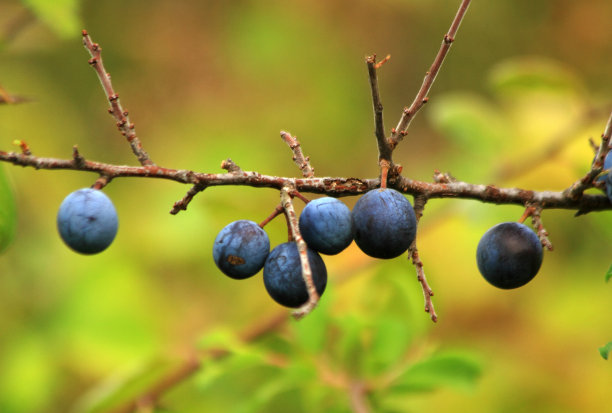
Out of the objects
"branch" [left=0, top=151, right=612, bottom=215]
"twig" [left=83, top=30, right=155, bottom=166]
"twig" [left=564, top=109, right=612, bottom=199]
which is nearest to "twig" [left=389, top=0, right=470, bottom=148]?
"branch" [left=0, top=151, right=612, bottom=215]

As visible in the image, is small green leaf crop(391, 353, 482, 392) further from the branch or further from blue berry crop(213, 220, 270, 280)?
blue berry crop(213, 220, 270, 280)

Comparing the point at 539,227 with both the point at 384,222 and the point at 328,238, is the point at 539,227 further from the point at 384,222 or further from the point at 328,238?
the point at 328,238

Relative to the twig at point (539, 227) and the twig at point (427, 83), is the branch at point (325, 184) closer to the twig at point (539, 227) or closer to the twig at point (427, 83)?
the twig at point (539, 227)

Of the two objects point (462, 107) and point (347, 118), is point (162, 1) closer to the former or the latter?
point (347, 118)

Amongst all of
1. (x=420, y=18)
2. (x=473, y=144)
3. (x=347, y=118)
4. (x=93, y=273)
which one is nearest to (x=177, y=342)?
(x=93, y=273)

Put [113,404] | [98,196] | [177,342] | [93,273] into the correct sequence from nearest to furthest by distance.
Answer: [98,196] → [113,404] → [93,273] → [177,342]

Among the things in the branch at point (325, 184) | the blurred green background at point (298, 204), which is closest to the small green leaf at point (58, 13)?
A: the blurred green background at point (298, 204)
